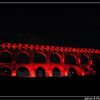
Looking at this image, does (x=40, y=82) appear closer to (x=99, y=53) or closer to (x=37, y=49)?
(x=37, y=49)

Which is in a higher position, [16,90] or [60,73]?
[16,90]

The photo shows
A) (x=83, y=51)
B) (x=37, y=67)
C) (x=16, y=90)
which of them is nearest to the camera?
(x=16, y=90)

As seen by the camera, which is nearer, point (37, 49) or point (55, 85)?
point (55, 85)

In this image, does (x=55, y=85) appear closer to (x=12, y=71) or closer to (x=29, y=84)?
(x=29, y=84)

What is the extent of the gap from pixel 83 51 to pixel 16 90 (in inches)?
1815

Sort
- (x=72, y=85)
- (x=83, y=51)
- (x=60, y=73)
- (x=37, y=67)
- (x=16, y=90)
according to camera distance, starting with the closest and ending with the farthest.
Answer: (x=16, y=90), (x=72, y=85), (x=37, y=67), (x=60, y=73), (x=83, y=51)

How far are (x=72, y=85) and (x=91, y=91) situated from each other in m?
1.18

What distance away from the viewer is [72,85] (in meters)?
12.0

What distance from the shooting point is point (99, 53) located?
5756cm

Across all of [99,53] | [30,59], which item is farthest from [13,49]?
[99,53]

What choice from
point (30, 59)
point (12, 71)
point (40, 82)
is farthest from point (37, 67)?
point (40, 82)

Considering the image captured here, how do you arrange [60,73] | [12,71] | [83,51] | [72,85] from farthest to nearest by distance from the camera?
1. [83,51]
2. [60,73]
3. [12,71]
4. [72,85]

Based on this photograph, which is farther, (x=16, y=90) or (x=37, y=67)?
(x=37, y=67)

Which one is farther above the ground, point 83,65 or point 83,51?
point 83,51
